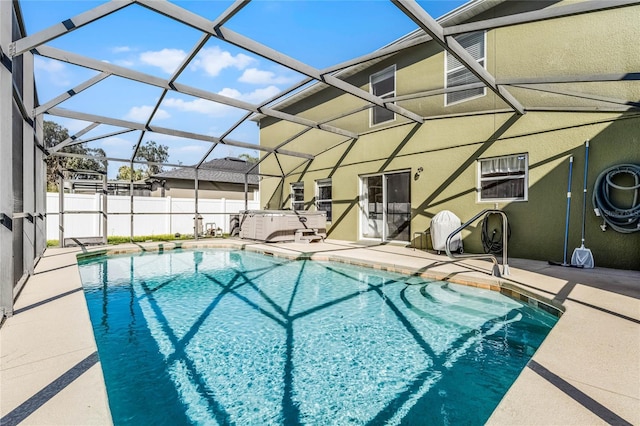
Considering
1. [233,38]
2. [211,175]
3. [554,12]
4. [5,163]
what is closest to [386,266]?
[554,12]

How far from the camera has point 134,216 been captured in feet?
38.6

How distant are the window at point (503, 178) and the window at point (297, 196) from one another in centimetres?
655

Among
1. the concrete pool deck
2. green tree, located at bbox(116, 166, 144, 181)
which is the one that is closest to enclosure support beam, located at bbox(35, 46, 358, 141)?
the concrete pool deck

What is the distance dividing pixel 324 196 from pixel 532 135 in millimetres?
6436

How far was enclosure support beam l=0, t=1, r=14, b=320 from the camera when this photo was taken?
2705mm

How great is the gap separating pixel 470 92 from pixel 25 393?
838 centimetres

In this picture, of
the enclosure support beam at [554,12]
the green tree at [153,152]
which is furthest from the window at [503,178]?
the green tree at [153,152]

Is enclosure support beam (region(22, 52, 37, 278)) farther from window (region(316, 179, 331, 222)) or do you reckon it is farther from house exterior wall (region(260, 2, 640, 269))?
window (region(316, 179, 331, 222))

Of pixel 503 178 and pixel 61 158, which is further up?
pixel 61 158

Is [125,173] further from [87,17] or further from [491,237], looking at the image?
[491,237]

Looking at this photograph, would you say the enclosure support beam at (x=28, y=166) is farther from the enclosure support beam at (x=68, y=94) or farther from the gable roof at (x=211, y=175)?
the gable roof at (x=211, y=175)

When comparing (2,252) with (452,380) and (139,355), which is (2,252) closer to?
(139,355)

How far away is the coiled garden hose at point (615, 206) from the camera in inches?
197

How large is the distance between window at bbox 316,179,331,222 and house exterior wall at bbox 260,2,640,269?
177 cm
